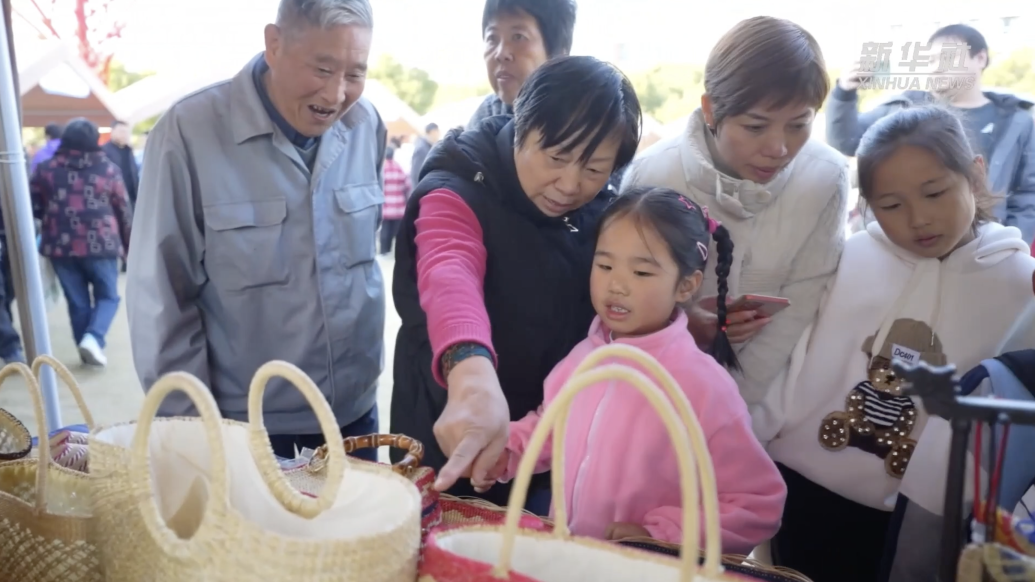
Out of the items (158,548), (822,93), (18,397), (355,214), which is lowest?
(18,397)

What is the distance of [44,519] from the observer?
2.39 feet

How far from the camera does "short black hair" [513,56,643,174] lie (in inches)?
38.0

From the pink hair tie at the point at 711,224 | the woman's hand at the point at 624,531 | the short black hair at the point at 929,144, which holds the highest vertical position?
the short black hair at the point at 929,144

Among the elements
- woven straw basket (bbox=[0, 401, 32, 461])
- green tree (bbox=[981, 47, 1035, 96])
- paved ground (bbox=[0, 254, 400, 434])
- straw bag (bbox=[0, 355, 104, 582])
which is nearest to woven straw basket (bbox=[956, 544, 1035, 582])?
straw bag (bbox=[0, 355, 104, 582])

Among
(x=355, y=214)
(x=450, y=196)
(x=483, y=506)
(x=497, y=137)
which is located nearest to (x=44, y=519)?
(x=483, y=506)

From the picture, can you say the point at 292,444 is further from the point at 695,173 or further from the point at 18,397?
the point at 18,397

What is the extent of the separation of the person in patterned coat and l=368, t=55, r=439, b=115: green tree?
16.4 ft

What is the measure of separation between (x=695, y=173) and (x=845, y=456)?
19.2 inches

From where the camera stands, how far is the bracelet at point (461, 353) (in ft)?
2.91

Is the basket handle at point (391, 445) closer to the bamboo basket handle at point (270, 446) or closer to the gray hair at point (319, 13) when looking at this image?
the bamboo basket handle at point (270, 446)

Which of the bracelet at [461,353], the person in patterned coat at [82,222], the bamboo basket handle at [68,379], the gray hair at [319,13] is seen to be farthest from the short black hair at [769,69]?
the person in patterned coat at [82,222]

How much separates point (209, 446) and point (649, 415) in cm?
51

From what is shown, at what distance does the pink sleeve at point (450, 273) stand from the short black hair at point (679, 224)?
18cm

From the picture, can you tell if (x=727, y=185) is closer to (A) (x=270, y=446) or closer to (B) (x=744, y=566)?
(B) (x=744, y=566)
